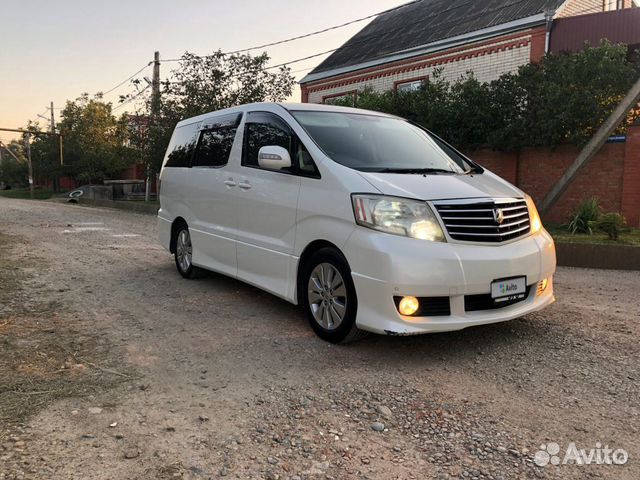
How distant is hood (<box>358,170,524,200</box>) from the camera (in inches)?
158

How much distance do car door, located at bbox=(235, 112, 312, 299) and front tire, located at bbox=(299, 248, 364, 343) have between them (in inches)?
10.1

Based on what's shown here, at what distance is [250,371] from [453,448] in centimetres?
159

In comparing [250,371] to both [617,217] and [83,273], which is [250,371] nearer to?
[83,273]

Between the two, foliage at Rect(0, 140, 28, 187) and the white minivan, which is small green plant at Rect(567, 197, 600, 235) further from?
foliage at Rect(0, 140, 28, 187)

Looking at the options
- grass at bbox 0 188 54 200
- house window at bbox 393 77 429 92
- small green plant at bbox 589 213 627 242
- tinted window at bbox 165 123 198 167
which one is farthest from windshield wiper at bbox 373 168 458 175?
grass at bbox 0 188 54 200

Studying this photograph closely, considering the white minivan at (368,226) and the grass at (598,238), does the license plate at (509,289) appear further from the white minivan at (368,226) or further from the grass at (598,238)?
the grass at (598,238)

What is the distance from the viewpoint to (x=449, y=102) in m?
12.4

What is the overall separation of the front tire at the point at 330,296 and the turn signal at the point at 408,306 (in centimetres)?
37

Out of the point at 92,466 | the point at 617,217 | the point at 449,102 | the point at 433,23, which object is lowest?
the point at 92,466

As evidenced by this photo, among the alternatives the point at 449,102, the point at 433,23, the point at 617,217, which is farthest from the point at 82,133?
the point at 617,217

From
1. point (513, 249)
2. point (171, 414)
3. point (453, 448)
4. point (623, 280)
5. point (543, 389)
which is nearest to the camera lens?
point (453, 448)

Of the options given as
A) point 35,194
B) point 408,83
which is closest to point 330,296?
point 408,83

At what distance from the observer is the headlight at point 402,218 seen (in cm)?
392

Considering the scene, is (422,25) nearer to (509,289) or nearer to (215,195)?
(215,195)
